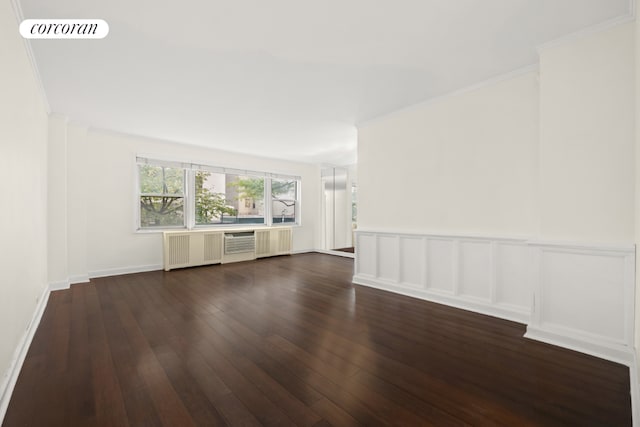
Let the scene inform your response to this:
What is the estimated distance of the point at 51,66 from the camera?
2596mm

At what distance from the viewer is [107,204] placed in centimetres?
462

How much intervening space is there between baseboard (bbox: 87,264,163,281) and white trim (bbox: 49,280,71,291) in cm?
59

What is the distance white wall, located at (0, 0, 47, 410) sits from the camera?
5.30ft

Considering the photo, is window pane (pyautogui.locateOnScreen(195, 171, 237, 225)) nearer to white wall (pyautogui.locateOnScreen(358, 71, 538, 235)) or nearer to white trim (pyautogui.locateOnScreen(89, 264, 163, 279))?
white trim (pyautogui.locateOnScreen(89, 264, 163, 279))

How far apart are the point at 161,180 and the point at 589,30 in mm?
6208

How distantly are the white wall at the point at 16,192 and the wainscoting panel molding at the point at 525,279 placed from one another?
3.59 metres

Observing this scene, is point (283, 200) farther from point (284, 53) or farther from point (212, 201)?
point (284, 53)

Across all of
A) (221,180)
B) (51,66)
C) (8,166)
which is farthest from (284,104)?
(221,180)

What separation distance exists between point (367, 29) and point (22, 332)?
3.67 meters

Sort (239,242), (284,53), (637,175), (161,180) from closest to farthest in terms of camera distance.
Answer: (637,175), (284,53), (161,180), (239,242)

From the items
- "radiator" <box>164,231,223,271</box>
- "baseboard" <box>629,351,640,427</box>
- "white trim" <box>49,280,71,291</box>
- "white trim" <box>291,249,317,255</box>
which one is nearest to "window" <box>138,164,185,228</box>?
"radiator" <box>164,231,223,271</box>

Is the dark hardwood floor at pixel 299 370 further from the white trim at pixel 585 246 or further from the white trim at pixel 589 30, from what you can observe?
the white trim at pixel 589 30

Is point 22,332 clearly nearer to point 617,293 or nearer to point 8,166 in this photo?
point 8,166

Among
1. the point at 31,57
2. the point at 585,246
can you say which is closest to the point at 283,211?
the point at 31,57
